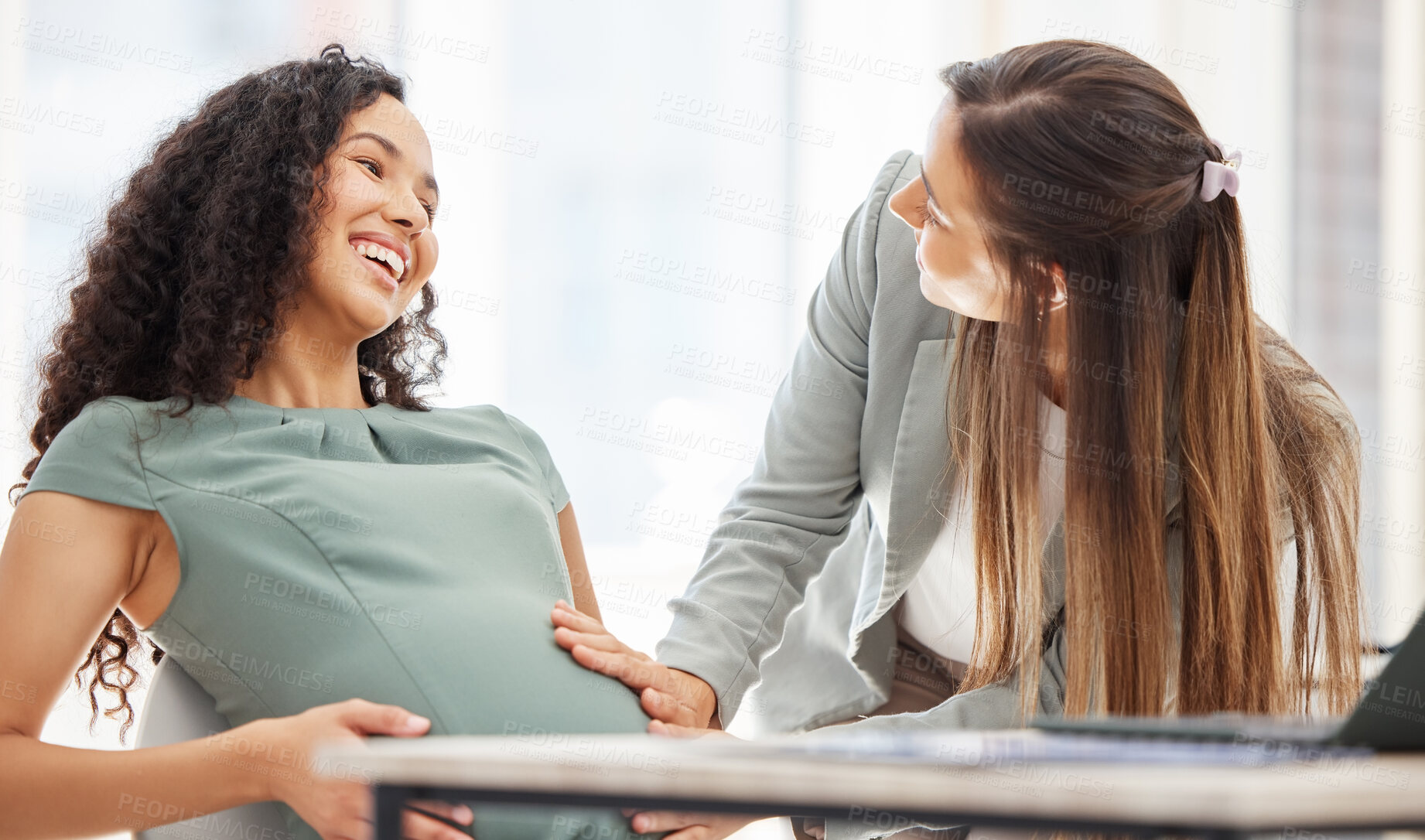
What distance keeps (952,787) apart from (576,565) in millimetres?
919

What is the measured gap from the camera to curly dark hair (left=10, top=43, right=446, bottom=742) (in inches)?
44.7

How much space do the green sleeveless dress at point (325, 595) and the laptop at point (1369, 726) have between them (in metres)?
0.52

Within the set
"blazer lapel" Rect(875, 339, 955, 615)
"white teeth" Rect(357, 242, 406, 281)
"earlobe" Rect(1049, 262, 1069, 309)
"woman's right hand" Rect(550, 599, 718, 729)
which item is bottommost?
"woman's right hand" Rect(550, 599, 718, 729)

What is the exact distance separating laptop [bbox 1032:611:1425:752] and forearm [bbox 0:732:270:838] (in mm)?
657

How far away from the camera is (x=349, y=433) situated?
1169 mm

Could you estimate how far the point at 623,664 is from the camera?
1070 mm

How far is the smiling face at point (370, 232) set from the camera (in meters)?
1.20

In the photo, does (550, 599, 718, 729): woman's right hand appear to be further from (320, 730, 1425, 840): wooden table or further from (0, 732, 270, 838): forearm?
(320, 730, 1425, 840): wooden table

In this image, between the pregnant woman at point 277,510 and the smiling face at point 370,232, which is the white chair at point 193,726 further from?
the smiling face at point 370,232

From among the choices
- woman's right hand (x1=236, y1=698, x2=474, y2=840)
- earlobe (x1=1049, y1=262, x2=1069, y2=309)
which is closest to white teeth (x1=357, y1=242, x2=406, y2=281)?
woman's right hand (x1=236, y1=698, x2=474, y2=840)

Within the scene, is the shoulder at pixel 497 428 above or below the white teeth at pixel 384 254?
below

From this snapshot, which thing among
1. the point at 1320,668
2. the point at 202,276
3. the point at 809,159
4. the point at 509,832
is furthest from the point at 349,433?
the point at 809,159

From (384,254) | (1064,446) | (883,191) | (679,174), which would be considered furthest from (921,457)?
(679,174)

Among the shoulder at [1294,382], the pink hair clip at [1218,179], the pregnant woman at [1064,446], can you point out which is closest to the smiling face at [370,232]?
the pregnant woman at [1064,446]
